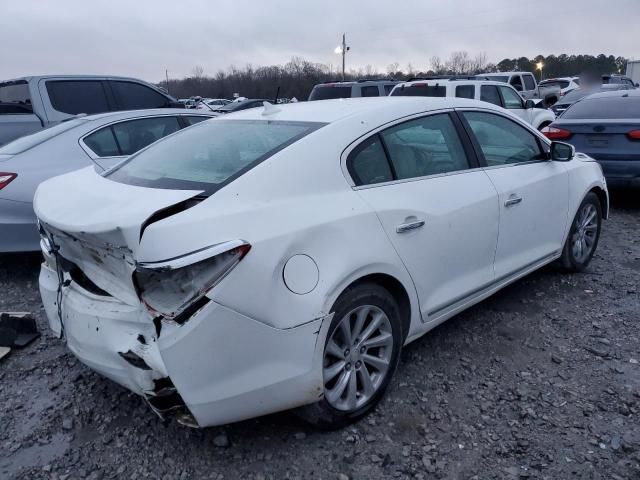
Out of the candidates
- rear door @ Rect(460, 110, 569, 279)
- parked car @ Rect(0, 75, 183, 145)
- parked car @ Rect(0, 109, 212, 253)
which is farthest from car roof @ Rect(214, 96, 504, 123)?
parked car @ Rect(0, 75, 183, 145)

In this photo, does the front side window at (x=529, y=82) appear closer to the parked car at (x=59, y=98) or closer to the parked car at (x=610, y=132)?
the parked car at (x=610, y=132)

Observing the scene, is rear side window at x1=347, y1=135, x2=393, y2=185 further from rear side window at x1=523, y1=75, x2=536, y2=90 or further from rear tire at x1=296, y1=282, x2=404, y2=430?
rear side window at x1=523, y1=75, x2=536, y2=90

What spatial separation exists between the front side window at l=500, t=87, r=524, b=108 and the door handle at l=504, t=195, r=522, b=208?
27.2ft

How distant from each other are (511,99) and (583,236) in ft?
24.7

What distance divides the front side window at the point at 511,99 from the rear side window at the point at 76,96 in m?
7.79

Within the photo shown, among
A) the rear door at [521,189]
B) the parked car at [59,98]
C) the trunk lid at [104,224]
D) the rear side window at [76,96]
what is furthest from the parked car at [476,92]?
the trunk lid at [104,224]

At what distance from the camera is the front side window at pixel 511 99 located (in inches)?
439

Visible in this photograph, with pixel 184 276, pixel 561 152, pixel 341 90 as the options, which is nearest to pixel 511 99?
pixel 341 90

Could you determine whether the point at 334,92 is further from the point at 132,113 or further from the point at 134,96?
the point at 132,113

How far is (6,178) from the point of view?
4340mm

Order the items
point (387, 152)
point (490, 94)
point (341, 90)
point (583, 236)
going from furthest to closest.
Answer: point (341, 90) → point (490, 94) → point (583, 236) → point (387, 152)

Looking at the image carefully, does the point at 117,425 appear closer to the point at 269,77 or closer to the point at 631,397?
the point at 631,397

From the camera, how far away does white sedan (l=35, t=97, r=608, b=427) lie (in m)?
2.11

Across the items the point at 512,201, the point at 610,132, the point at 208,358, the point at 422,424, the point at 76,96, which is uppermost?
the point at 76,96
